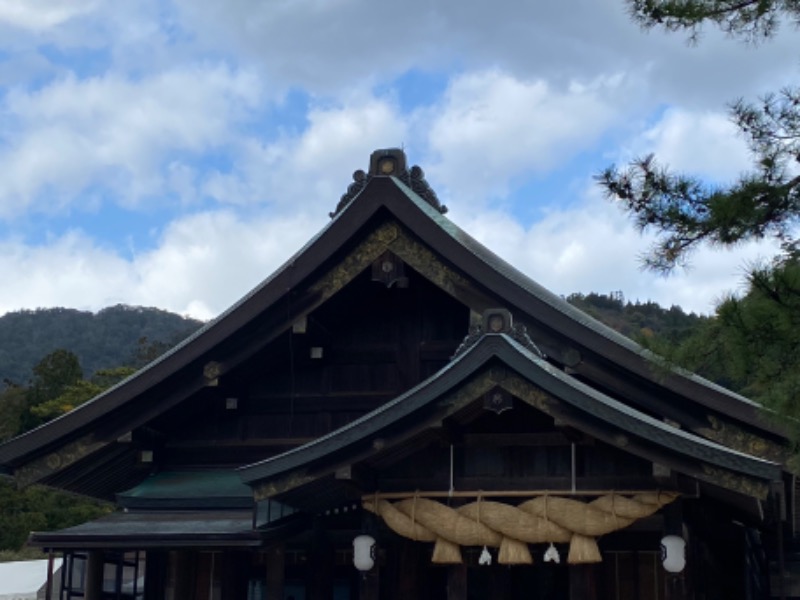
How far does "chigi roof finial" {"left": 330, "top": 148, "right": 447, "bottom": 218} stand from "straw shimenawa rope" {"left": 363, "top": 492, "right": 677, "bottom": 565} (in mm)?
3604

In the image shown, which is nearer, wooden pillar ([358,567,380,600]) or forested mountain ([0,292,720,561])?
wooden pillar ([358,567,380,600])

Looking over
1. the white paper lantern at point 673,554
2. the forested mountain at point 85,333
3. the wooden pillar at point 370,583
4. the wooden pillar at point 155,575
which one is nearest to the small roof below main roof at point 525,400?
the white paper lantern at point 673,554

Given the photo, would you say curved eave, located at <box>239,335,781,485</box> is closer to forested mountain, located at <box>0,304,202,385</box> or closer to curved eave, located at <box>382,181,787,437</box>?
curved eave, located at <box>382,181,787,437</box>

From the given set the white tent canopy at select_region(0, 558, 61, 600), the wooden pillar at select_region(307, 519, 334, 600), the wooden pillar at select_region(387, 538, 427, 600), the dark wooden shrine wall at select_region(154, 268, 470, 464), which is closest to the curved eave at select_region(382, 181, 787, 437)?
the dark wooden shrine wall at select_region(154, 268, 470, 464)

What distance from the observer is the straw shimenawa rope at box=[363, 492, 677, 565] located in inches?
400

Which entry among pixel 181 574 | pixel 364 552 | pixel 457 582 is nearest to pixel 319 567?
pixel 364 552

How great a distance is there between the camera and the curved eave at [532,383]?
31.5ft

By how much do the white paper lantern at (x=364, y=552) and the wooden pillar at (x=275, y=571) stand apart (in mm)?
989

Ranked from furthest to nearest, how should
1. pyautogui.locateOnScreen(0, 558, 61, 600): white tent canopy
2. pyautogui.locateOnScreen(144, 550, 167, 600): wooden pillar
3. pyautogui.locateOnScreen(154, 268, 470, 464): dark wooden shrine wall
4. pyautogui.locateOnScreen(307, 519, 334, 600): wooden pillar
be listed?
pyautogui.locateOnScreen(0, 558, 61, 600): white tent canopy → pyautogui.locateOnScreen(144, 550, 167, 600): wooden pillar → pyautogui.locateOnScreen(154, 268, 470, 464): dark wooden shrine wall → pyautogui.locateOnScreen(307, 519, 334, 600): wooden pillar

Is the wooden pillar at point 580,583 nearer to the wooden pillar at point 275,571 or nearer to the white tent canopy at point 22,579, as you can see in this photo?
the wooden pillar at point 275,571

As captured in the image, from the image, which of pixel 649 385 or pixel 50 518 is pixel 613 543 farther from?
pixel 50 518

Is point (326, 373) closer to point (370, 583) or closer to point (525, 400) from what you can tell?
point (370, 583)

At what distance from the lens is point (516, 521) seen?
34.1 ft

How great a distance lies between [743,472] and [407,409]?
2903mm
